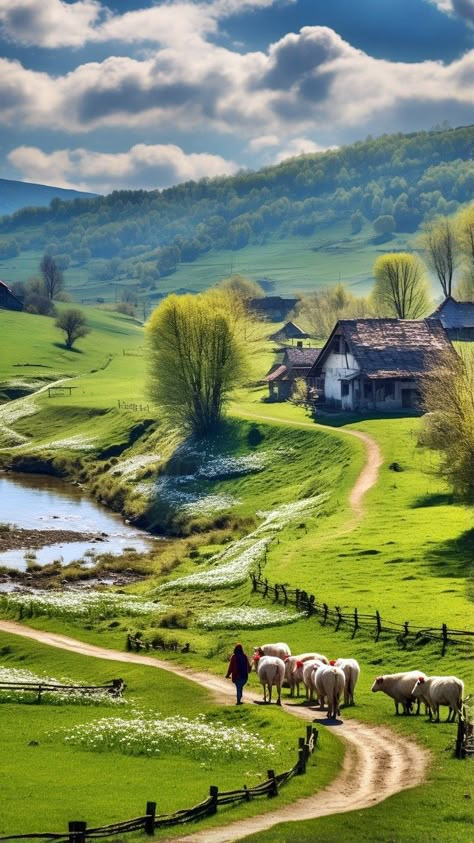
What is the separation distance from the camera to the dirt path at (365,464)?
82544 millimetres

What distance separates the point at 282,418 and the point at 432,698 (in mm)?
87929

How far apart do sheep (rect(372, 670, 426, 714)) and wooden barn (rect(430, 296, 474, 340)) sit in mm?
110168

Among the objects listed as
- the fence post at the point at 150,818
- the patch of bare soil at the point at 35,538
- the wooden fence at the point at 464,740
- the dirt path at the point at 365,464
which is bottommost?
the patch of bare soil at the point at 35,538

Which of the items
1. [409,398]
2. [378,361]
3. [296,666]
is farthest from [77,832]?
[378,361]

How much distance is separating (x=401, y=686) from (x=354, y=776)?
7.35 meters

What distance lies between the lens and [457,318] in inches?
5906

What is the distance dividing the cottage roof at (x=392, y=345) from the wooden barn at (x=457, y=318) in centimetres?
1918

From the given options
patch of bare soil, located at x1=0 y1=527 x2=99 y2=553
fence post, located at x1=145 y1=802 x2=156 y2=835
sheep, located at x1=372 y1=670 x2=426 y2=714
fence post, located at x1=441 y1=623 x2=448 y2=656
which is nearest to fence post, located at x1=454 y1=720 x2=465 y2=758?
sheep, located at x1=372 y1=670 x2=426 y2=714

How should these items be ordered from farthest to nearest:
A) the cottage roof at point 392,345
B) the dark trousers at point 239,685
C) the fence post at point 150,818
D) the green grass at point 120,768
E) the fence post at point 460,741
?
the cottage roof at point 392,345, the dark trousers at point 239,685, the fence post at point 460,741, the green grass at point 120,768, the fence post at point 150,818

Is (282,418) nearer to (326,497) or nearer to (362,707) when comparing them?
(326,497)

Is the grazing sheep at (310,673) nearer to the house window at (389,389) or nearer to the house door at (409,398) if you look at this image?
the house door at (409,398)

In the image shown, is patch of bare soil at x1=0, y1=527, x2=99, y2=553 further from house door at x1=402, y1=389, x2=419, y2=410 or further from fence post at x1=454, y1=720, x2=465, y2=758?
fence post at x1=454, y1=720, x2=465, y2=758

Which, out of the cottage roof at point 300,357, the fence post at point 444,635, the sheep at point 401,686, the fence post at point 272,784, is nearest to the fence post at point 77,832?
the fence post at point 272,784

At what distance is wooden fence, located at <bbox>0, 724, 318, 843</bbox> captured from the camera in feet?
83.7
